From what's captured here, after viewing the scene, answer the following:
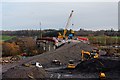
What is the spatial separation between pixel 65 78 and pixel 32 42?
84.4 feet

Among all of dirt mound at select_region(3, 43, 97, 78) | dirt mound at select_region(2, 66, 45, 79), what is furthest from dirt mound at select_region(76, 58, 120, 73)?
dirt mound at select_region(2, 66, 45, 79)

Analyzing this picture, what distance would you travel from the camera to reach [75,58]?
40969mm

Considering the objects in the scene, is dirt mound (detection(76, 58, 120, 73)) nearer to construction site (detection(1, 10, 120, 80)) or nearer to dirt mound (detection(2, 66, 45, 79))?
construction site (detection(1, 10, 120, 80))

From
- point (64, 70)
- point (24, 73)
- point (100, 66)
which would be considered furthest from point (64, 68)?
point (24, 73)

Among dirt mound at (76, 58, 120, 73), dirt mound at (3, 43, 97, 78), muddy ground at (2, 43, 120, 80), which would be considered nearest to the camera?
dirt mound at (3, 43, 97, 78)

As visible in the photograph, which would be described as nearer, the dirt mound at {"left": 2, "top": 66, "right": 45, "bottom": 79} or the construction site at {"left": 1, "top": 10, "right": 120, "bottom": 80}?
the dirt mound at {"left": 2, "top": 66, "right": 45, "bottom": 79}

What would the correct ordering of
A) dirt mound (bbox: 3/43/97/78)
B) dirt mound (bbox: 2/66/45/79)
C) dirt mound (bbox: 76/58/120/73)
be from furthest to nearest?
dirt mound (bbox: 76/58/120/73) < dirt mound (bbox: 3/43/97/78) < dirt mound (bbox: 2/66/45/79)

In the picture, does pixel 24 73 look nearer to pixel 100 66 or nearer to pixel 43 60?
pixel 100 66

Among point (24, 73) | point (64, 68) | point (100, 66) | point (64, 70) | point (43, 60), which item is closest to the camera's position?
point (24, 73)

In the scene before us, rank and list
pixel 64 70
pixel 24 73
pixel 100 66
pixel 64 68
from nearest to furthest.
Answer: pixel 24 73, pixel 100 66, pixel 64 70, pixel 64 68

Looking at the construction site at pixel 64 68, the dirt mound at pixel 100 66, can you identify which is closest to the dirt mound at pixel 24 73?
the construction site at pixel 64 68

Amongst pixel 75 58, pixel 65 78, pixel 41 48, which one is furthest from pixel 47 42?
pixel 65 78

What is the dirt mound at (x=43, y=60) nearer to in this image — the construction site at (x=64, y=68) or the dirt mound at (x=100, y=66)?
the construction site at (x=64, y=68)

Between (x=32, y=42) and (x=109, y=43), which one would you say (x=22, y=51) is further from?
(x=109, y=43)
